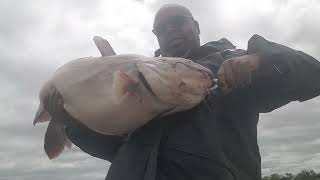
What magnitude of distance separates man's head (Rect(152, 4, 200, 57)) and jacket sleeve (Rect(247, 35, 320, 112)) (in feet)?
3.63

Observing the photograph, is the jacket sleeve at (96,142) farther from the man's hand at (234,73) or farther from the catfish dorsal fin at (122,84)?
the man's hand at (234,73)

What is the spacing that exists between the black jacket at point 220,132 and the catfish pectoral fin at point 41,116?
58cm

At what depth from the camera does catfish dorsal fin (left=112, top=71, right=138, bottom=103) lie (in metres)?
4.21

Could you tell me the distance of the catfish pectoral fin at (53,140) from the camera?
5.30m

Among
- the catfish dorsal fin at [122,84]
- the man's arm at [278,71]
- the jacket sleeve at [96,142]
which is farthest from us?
the jacket sleeve at [96,142]

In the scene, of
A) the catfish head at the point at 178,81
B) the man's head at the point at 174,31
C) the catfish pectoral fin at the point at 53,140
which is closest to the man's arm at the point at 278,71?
the catfish head at the point at 178,81

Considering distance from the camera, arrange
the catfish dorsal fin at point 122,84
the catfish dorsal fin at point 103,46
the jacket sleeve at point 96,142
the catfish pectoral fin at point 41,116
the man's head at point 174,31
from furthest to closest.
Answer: the man's head at point 174,31
the jacket sleeve at point 96,142
the catfish pectoral fin at point 41,116
the catfish dorsal fin at point 103,46
the catfish dorsal fin at point 122,84

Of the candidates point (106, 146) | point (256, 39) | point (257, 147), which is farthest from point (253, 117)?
point (106, 146)

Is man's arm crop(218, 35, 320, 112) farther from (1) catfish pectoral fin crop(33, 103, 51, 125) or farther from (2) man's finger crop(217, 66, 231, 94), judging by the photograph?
(1) catfish pectoral fin crop(33, 103, 51, 125)

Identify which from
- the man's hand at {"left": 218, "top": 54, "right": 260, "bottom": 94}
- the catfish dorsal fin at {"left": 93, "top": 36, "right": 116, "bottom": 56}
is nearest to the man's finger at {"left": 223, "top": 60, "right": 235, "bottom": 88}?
the man's hand at {"left": 218, "top": 54, "right": 260, "bottom": 94}

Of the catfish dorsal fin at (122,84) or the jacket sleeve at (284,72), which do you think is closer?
the catfish dorsal fin at (122,84)

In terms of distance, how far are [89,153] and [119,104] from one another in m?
1.60

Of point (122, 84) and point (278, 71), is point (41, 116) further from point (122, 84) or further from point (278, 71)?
point (278, 71)

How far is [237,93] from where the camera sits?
203 inches
